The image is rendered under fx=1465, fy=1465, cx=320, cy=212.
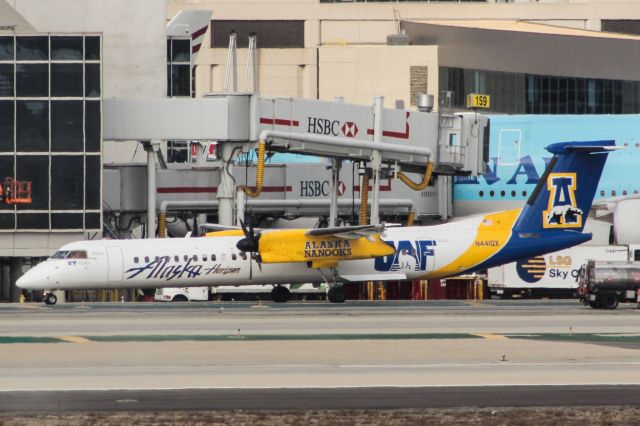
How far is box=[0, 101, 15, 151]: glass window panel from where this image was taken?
6638 cm

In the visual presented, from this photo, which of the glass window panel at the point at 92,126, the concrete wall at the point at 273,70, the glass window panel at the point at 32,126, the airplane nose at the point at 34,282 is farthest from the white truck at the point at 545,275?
the concrete wall at the point at 273,70

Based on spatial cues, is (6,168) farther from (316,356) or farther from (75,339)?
(316,356)

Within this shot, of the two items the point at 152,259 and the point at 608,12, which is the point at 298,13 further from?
the point at 152,259

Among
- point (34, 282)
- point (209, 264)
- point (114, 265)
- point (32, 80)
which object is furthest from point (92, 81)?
point (34, 282)

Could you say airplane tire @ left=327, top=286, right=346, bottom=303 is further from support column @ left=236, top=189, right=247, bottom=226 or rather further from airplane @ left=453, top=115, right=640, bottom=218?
airplane @ left=453, top=115, right=640, bottom=218

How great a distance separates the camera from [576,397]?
28.7 m

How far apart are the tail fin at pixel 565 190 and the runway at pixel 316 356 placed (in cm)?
622

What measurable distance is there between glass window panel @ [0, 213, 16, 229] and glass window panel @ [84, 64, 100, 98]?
6491mm

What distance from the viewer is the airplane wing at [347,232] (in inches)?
2344

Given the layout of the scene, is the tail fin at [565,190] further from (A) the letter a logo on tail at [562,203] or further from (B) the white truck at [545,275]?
(B) the white truck at [545,275]

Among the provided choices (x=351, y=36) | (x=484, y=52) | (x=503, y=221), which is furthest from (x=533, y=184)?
(x=351, y=36)

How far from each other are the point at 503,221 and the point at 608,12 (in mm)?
66699

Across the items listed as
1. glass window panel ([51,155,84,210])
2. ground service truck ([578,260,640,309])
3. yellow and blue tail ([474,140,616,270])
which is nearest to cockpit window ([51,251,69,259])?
glass window panel ([51,155,84,210])

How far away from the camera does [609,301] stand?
5541cm
